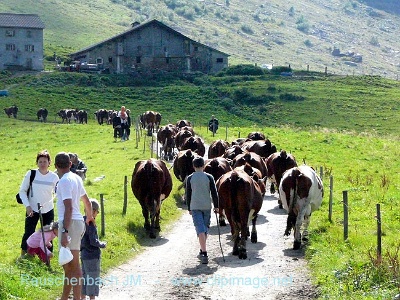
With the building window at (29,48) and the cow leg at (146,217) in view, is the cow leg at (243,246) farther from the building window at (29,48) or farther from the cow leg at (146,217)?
the building window at (29,48)

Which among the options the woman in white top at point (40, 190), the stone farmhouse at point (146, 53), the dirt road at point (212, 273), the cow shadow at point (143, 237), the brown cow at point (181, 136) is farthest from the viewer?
the stone farmhouse at point (146, 53)

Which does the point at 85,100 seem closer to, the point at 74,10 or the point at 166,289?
the point at 166,289

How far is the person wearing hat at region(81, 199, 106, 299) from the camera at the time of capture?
40.5 feet

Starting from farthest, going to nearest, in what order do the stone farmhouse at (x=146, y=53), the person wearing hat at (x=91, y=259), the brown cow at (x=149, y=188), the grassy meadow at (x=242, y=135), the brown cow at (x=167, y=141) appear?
the stone farmhouse at (x=146, y=53)
the brown cow at (x=167, y=141)
the brown cow at (x=149, y=188)
the grassy meadow at (x=242, y=135)
the person wearing hat at (x=91, y=259)

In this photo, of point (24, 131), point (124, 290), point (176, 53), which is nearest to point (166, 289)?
point (124, 290)

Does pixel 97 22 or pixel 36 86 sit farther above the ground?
pixel 97 22

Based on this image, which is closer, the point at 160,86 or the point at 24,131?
the point at 24,131

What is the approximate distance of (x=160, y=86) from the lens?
3401 inches

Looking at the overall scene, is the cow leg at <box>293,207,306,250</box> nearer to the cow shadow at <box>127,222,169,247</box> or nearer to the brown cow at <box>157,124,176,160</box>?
the cow shadow at <box>127,222,169,247</box>

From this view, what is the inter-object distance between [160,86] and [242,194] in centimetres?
7082

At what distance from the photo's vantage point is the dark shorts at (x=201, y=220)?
1588 centimetres

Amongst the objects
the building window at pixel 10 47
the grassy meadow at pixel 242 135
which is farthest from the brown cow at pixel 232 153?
the building window at pixel 10 47

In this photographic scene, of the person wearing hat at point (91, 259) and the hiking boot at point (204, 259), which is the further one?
the hiking boot at point (204, 259)

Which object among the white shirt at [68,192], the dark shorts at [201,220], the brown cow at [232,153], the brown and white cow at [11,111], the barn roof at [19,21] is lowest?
the dark shorts at [201,220]
